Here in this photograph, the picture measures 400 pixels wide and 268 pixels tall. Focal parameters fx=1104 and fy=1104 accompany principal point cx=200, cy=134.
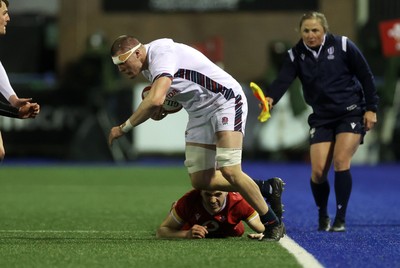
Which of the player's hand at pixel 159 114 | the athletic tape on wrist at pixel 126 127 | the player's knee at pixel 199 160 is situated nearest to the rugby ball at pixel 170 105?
the player's hand at pixel 159 114

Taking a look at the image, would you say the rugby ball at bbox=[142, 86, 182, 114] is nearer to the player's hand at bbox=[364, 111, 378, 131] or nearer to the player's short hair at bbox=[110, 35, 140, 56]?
the player's short hair at bbox=[110, 35, 140, 56]

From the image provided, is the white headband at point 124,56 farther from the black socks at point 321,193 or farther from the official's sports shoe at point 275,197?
the black socks at point 321,193

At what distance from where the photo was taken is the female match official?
32.5 ft

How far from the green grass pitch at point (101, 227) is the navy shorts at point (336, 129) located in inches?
67.3

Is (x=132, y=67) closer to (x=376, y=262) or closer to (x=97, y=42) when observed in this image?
(x=376, y=262)

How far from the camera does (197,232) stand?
872 centimetres

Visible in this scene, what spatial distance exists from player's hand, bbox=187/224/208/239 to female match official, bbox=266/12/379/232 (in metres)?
1.58

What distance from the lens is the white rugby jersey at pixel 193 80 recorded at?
8469 millimetres

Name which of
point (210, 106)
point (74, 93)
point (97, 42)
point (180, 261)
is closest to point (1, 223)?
point (210, 106)

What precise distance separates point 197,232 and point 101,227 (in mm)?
1755

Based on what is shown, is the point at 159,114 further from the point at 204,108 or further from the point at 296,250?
the point at 296,250

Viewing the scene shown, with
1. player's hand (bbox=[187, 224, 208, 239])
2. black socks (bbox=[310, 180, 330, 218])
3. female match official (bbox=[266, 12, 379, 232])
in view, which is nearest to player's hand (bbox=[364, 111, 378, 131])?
female match official (bbox=[266, 12, 379, 232])

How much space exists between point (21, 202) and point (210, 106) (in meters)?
5.54

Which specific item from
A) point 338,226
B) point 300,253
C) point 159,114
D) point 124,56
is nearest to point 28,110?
point 159,114
